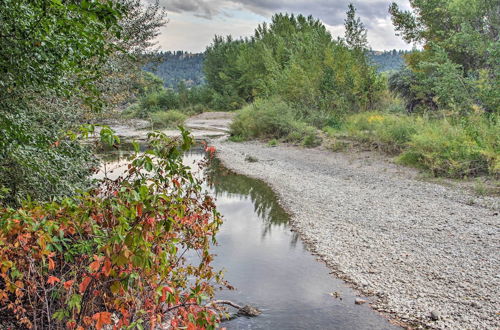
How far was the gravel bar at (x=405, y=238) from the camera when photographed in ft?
20.1

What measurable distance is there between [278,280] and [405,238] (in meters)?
3.08

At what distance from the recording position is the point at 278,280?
7.18 m

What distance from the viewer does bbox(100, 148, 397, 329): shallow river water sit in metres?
5.87

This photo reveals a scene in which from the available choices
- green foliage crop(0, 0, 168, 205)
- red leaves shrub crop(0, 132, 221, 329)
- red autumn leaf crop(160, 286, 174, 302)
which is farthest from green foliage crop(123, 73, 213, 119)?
red autumn leaf crop(160, 286, 174, 302)

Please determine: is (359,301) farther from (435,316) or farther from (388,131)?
(388,131)

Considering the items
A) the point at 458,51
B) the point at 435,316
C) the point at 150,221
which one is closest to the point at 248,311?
the point at 435,316

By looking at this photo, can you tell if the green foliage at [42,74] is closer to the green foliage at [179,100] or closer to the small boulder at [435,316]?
the small boulder at [435,316]

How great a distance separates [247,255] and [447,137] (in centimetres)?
984

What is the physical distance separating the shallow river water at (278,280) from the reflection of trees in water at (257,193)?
0.03 metres

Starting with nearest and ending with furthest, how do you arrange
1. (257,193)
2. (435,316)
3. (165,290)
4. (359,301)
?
(165,290), (435,316), (359,301), (257,193)

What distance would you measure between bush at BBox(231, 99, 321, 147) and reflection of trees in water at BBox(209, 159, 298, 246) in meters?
7.50

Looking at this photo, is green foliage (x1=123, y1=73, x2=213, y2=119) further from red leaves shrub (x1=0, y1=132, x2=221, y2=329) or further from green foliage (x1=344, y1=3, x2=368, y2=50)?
red leaves shrub (x1=0, y1=132, x2=221, y2=329)

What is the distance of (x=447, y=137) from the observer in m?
15.0

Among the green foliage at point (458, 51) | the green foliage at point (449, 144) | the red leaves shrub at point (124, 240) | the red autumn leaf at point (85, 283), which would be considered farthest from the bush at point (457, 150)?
the red autumn leaf at point (85, 283)
